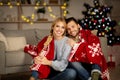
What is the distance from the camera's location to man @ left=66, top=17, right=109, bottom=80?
8.11 ft

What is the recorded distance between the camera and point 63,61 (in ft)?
7.98

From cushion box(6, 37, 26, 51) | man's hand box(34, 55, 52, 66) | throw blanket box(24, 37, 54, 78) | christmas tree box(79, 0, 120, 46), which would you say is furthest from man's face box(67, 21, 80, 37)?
christmas tree box(79, 0, 120, 46)

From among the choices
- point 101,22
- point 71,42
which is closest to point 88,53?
point 71,42

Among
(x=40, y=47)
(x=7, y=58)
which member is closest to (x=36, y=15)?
(x=7, y=58)

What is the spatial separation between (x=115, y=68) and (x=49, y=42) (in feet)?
9.30

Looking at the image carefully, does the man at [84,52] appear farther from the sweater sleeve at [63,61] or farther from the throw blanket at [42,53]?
the throw blanket at [42,53]

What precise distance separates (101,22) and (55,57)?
3571 mm

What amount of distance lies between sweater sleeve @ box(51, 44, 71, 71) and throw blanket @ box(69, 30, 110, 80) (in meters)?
0.08

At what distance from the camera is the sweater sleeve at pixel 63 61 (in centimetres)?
239

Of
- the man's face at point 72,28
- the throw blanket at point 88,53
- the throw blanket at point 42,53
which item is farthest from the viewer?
the man's face at point 72,28

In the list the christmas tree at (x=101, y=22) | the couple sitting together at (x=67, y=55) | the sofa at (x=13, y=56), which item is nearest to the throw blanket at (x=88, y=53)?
the couple sitting together at (x=67, y=55)

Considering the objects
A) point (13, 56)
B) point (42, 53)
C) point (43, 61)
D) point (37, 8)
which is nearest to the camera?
point (43, 61)

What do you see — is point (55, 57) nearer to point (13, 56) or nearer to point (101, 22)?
point (13, 56)

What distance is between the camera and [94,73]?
91.2 inches
